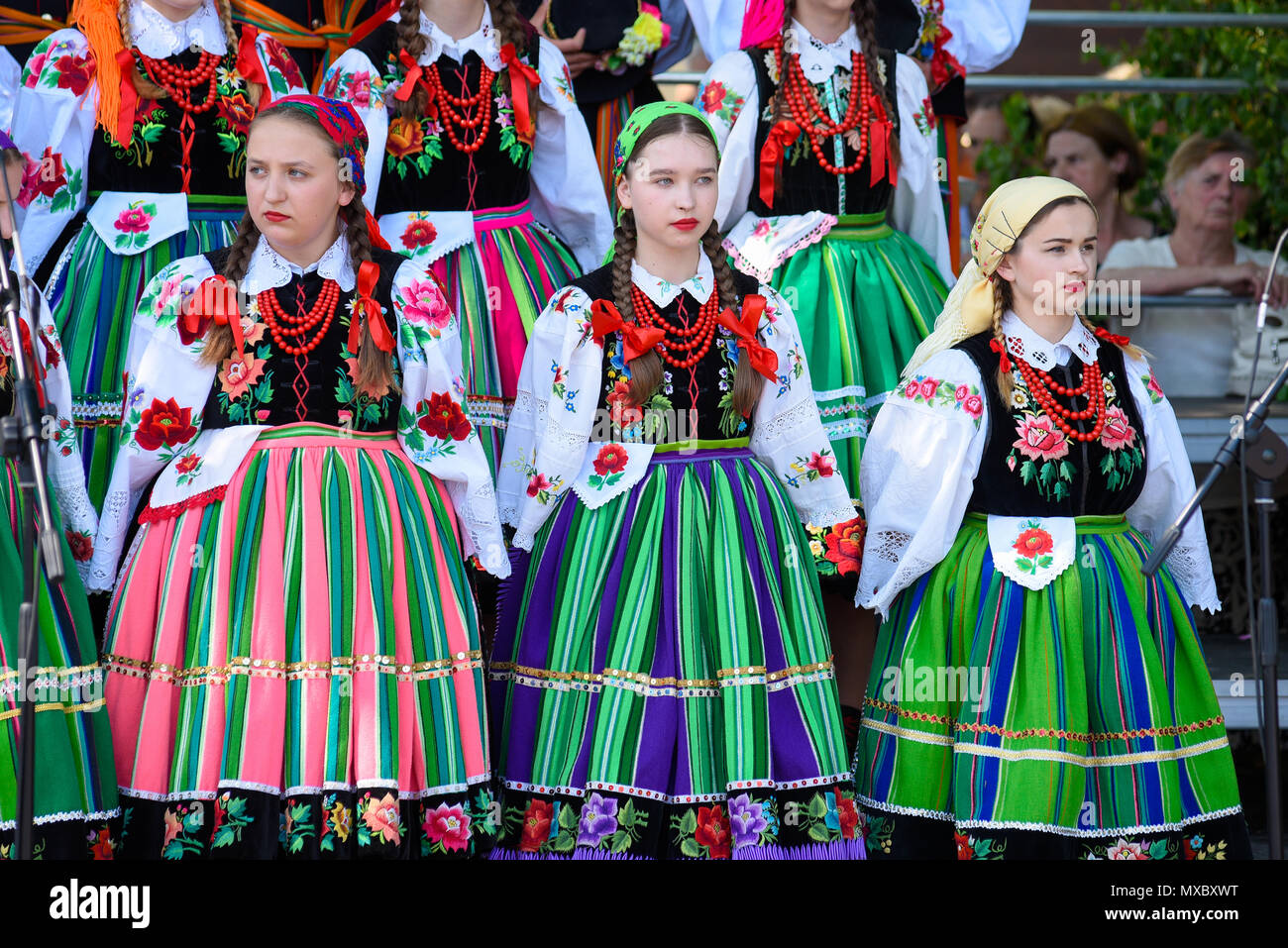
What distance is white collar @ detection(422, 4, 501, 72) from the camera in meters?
4.14

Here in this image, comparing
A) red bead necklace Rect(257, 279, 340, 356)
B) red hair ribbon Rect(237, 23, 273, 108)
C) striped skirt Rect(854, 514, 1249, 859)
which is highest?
red hair ribbon Rect(237, 23, 273, 108)

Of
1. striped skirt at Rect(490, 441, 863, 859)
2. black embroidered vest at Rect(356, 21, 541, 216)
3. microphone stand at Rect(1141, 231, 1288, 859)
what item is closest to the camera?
microphone stand at Rect(1141, 231, 1288, 859)

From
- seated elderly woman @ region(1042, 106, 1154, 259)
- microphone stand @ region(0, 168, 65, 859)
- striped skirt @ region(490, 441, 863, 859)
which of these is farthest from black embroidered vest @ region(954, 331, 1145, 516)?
seated elderly woman @ region(1042, 106, 1154, 259)

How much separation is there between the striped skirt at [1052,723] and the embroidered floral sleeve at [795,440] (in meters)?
0.27

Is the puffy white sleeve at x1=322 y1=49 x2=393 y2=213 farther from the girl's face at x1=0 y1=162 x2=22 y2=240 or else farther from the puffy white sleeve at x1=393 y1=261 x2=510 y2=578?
the girl's face at x1=0 y1=162 x2=22 y2=240

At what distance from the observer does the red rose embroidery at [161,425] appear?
3.53m

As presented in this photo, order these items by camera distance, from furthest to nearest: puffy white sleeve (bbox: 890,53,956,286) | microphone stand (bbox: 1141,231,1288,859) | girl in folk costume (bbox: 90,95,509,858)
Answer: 1. puffy white sleeve (bbox: 890,53,956,286)
2. girl in folk costume (bbox: 90,95,509,858)
3. microphone stand (bbox: 1141,231,1288,859)

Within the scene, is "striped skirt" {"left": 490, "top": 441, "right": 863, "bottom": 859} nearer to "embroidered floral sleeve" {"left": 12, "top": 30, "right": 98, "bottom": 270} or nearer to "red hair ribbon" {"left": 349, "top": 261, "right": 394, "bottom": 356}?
"red hair ribbon" {"left": 349, "top": 261, "right": 394, "bottom": 356}

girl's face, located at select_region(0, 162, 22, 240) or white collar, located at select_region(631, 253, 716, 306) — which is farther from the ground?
girl's face, located at select_region(0, 162, 22, 240)

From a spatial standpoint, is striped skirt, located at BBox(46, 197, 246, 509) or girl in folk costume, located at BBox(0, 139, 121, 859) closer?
girl in folk costume, located at BBox(0, 139, 121, 859)

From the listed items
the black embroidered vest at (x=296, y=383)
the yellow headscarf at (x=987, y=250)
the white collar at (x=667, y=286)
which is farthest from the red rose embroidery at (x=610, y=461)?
the yellow headscarf at (x=987, y=250)

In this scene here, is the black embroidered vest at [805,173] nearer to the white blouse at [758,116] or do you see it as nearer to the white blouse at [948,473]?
the white blouse at [758,116]

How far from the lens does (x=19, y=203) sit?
13.0 ft
